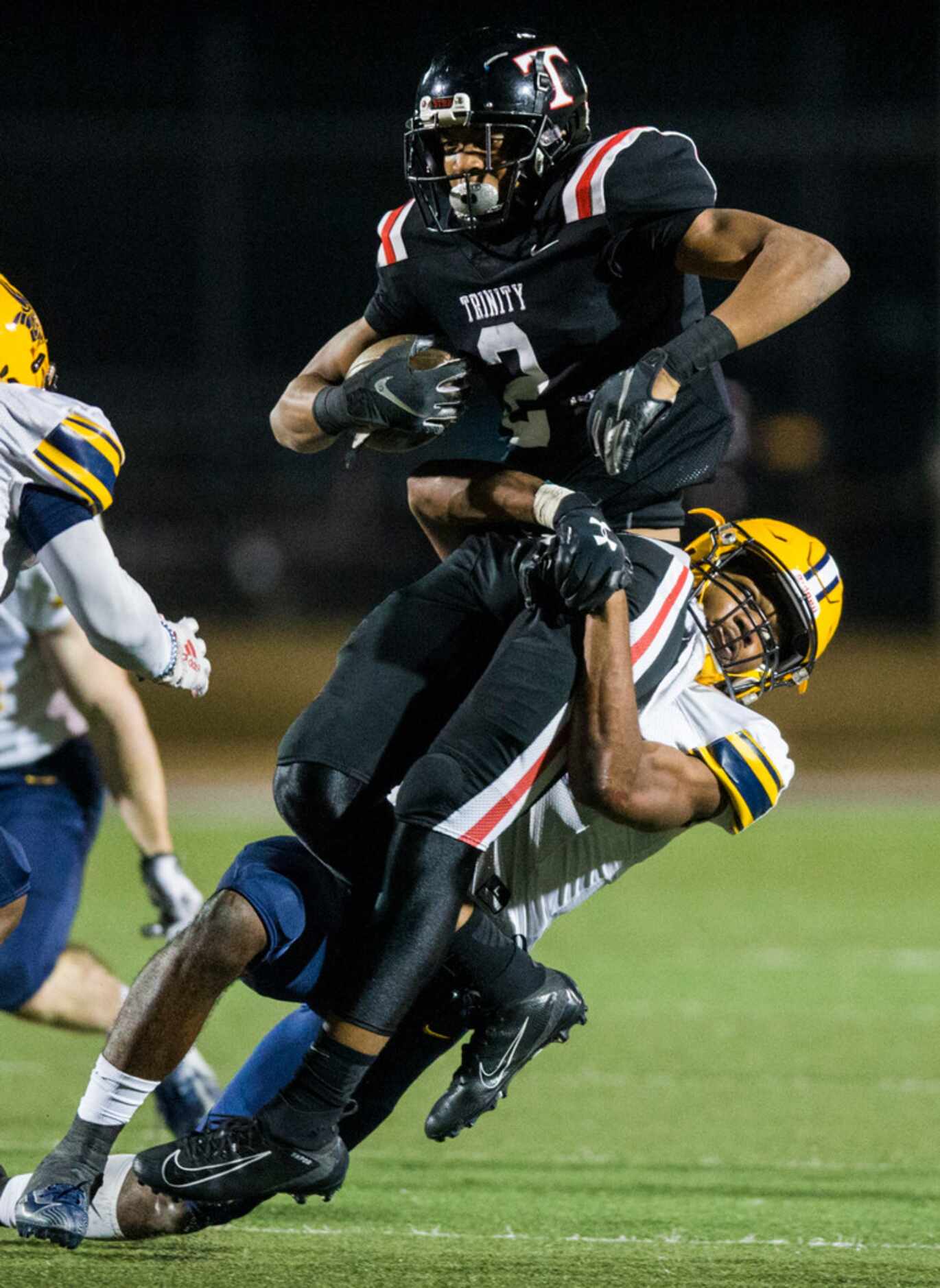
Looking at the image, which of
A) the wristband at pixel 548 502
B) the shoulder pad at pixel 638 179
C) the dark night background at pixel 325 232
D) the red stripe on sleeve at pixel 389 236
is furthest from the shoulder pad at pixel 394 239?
the dark night background at pixel 325 232

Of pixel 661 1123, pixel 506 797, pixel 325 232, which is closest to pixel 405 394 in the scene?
pixel 506 797

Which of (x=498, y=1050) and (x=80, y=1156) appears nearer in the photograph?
(x=80, y=1156)

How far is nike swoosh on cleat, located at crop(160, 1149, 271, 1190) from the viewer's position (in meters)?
3.44

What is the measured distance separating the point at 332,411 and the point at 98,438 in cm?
53

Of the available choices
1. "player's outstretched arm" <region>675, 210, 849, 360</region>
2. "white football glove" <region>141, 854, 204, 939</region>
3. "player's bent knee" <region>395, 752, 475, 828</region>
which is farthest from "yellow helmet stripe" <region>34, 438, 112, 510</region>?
"white football glove" <region>141, 854, 204, 939</region>

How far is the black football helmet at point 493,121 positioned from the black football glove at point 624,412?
19.5 inches

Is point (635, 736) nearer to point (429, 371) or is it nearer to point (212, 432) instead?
point (429, 371)

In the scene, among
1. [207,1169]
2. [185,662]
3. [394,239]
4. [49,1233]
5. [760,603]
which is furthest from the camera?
[760,603]

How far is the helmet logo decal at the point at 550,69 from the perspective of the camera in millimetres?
3727

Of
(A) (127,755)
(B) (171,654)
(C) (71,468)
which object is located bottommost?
(A) (127,755)

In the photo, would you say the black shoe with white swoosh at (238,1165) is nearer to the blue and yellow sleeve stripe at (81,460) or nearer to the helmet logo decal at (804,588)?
the blue and yellow sleeve stripe at (81,460)

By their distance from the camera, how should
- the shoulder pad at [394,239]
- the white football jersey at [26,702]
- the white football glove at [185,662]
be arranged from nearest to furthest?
the white football glove at [185,662] < the shoulder pad at [394,239] < the white football jersey at [26,702]

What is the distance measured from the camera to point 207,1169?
345 cm

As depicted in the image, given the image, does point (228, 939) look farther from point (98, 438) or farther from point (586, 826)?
point (98, 438)
